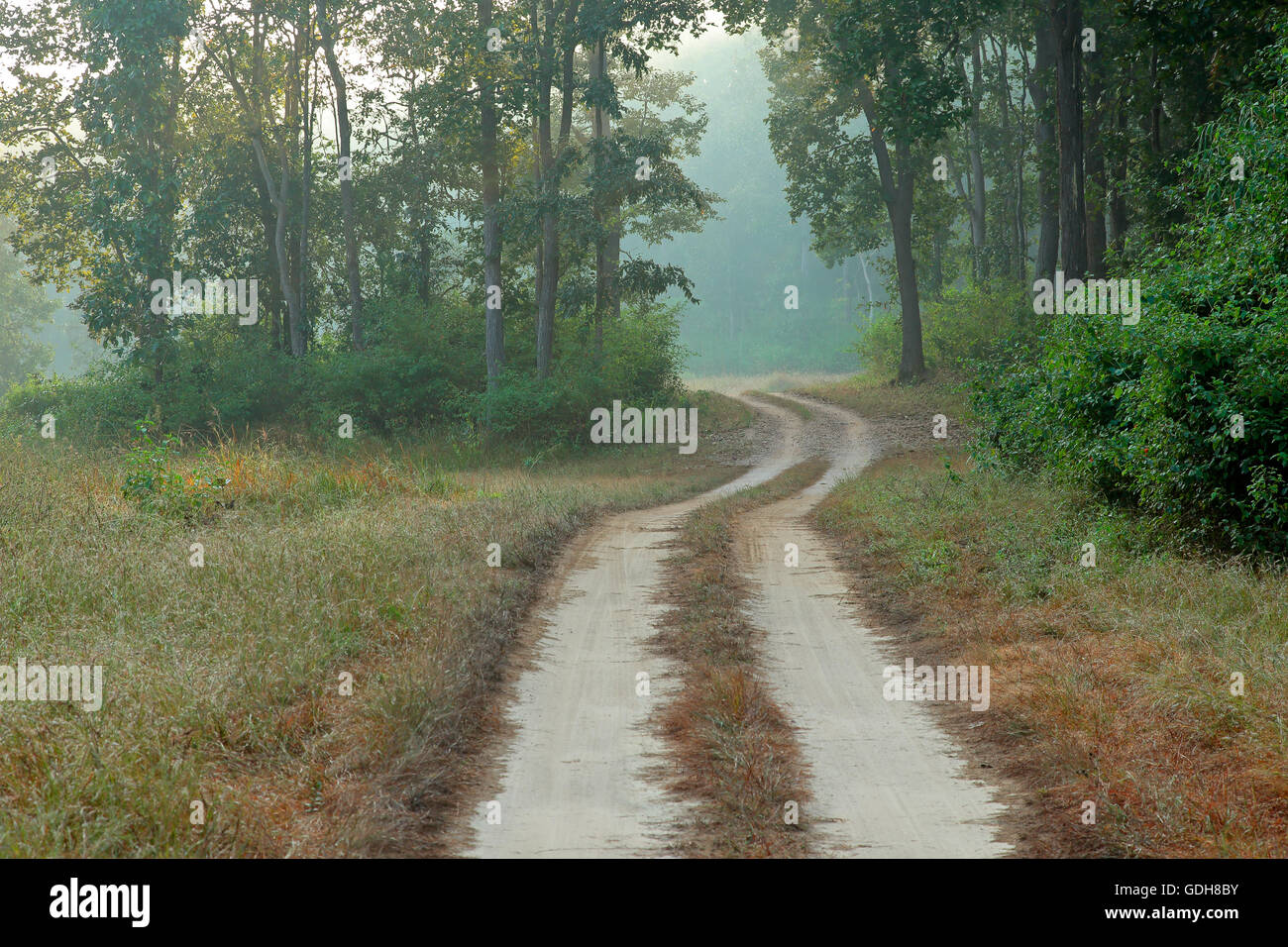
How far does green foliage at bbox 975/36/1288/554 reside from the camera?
9164 millimetres

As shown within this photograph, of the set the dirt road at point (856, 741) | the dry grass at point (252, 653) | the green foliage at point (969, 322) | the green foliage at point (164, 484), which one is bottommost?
the dirt road at point (856, 741)

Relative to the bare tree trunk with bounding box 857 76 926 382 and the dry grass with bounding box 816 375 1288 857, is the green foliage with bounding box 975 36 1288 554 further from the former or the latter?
the bare tree trunk with bounding box 857 76 926 382

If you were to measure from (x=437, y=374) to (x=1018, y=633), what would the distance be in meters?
25.2

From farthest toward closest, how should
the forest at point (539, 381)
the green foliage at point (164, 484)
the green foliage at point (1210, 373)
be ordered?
the green foliage at point (164, 484)
the green foliage at point (1210, 373)
the forest at point (539, 381)

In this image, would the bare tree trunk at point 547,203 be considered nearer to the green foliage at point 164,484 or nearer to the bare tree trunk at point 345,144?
the bare tree trunk at point 345,144

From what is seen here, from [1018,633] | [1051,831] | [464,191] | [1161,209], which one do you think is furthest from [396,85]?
[1051,831]

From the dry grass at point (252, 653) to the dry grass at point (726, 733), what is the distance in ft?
4.47

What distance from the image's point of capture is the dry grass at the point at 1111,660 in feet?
16.9

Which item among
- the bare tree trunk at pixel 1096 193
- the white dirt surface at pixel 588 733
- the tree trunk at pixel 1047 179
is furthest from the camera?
the tree trunk at pixel 1047 179

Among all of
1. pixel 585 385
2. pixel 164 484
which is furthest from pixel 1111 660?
pixel 585 385

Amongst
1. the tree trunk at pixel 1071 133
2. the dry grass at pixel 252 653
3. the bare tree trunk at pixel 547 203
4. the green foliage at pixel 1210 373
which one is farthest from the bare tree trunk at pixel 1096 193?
the dry grass at pixel 252 653

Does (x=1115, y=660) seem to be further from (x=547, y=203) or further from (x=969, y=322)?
(x=969, y=322)

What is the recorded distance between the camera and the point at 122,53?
2812 centimetres

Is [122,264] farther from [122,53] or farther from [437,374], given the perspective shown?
[437,374]
